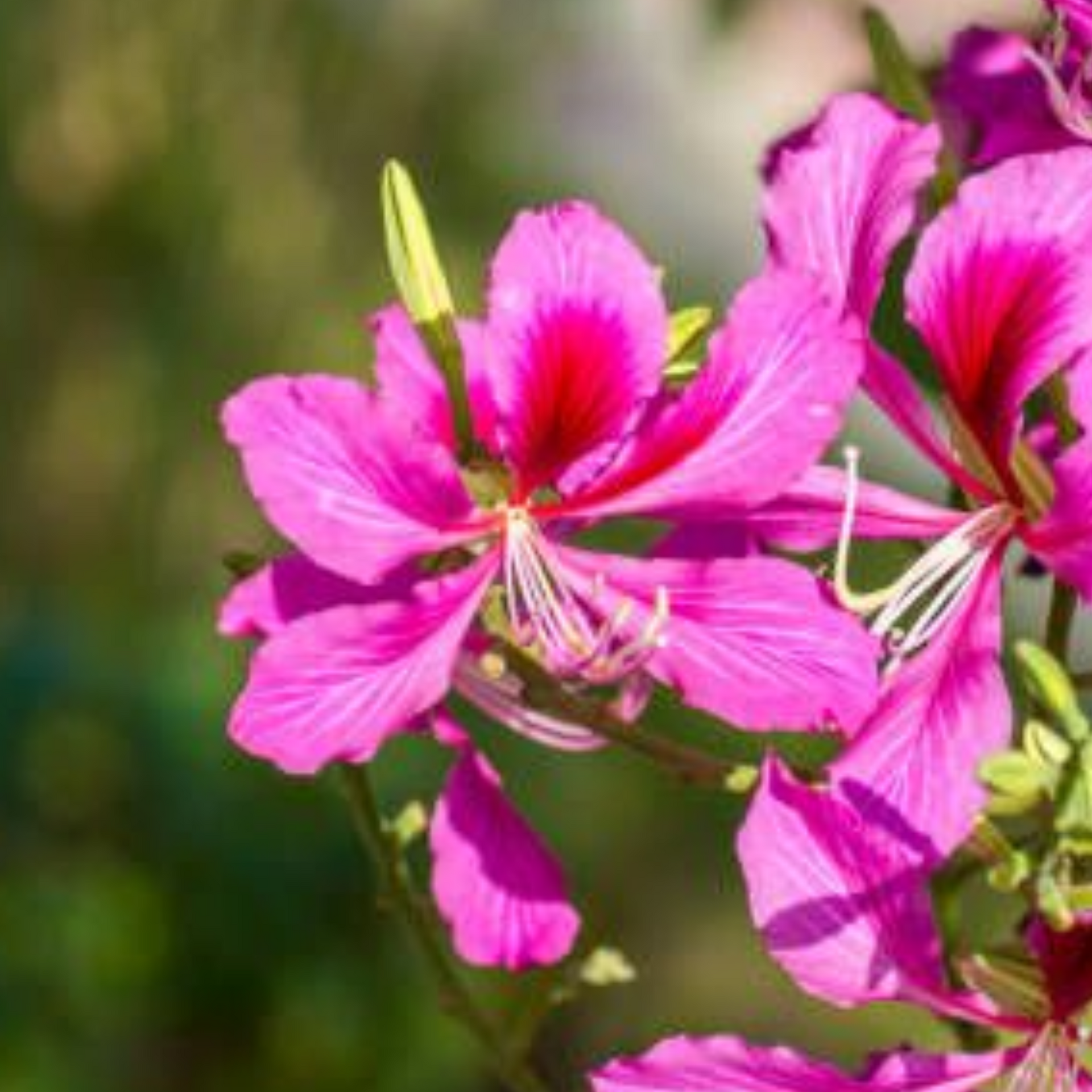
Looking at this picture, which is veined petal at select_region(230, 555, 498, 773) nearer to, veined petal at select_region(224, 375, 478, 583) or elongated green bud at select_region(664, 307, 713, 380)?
veined petal at select_region(224, 375, 478, 583)

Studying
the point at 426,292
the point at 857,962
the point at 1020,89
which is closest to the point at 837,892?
the point at 857,962

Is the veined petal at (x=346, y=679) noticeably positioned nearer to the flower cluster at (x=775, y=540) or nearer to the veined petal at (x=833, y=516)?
the flower cluster at (x=775, y=540)

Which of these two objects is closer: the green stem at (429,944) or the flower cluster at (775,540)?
the flower cluster at (775,540)

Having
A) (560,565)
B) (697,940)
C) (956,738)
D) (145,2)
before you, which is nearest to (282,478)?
(560,565)

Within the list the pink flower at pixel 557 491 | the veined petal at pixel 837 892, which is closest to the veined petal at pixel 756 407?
the pink flower at pixel 557 491

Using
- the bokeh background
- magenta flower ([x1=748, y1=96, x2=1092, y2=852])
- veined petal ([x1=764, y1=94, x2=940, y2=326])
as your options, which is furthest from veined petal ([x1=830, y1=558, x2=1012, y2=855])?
the bokeh background

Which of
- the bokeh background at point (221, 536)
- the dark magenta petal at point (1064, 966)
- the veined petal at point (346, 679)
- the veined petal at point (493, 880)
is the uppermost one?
the veined petal at point (346, 679)

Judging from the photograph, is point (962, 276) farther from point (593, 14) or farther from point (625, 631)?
point (593, 14)
